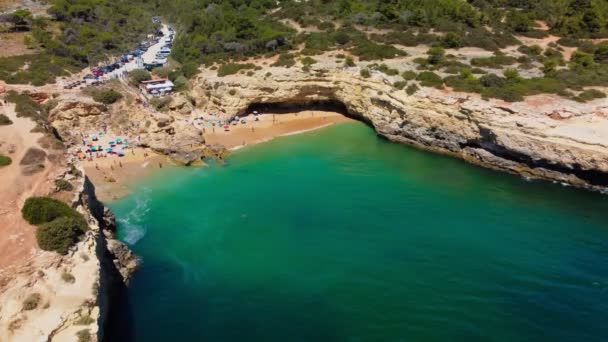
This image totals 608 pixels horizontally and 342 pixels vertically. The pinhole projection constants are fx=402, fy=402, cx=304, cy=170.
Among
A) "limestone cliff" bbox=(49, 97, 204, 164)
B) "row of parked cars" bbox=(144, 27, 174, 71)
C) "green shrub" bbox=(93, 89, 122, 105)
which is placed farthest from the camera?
"row of parked cars" bbox=(144, 27, 174, 71)

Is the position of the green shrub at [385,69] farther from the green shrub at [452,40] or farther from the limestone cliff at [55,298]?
the limestone cliff at [55,298]

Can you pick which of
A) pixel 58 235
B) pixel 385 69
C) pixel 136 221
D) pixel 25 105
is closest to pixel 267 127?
pixel 385 69

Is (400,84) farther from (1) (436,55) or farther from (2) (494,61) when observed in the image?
(2) (494,61)

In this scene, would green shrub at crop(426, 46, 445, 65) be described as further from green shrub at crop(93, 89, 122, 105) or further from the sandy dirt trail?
the sandy dirt trail

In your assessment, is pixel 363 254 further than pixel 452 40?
No

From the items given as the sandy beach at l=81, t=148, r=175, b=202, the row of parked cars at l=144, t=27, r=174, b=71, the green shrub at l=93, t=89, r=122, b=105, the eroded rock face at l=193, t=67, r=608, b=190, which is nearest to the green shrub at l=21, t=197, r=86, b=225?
the sandy beach at l=81, t=148, r=175, b=202

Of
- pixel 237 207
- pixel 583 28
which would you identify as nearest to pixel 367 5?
pixel 583 28

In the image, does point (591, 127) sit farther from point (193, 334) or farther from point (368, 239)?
point (193, 334)
